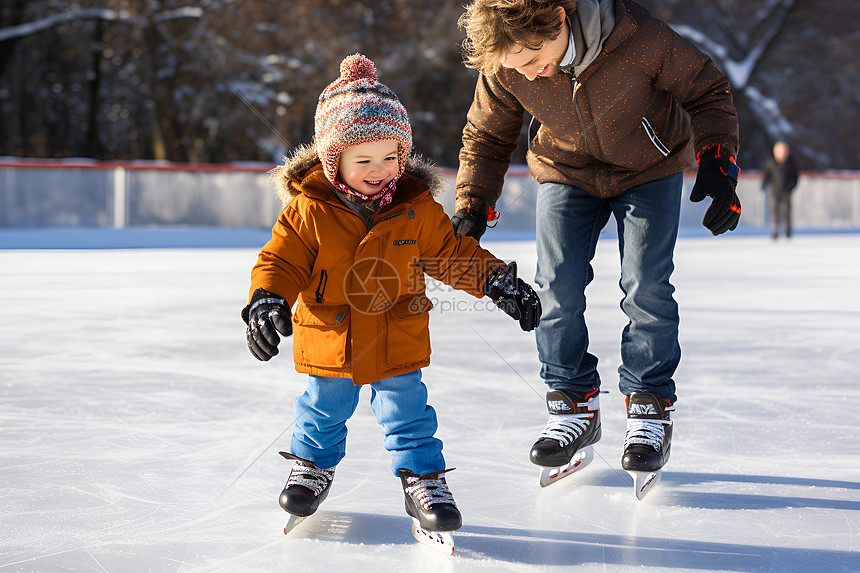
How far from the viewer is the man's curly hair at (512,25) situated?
1.77 meters

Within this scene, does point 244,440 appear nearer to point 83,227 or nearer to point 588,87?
point 588,87

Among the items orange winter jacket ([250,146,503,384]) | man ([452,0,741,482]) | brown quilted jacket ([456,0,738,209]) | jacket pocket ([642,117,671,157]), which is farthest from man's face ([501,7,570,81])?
orange winter jacket ([250,146,503,384])

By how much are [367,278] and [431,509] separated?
45 centimetres

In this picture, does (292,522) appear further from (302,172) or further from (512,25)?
(512,25)

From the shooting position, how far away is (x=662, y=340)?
6.66 feet

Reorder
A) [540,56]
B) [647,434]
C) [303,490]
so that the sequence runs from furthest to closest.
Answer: [647,434], [540,56], [303,490]

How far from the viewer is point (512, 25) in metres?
1.77

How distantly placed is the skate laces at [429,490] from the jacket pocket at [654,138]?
0.90m

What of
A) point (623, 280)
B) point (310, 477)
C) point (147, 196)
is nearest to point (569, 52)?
point (623, 280)

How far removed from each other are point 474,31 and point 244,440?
3.84 ft

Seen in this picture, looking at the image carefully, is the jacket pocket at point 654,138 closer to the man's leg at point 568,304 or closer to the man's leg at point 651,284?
the man's leg at point 651,284

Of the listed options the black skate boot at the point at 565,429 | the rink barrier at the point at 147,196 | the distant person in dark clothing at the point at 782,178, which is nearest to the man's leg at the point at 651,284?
the black skate boot at the point at 565,429

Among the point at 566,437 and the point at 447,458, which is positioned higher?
the point at 566,437

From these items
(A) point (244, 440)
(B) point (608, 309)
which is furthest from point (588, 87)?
(B) point (608, 309)
